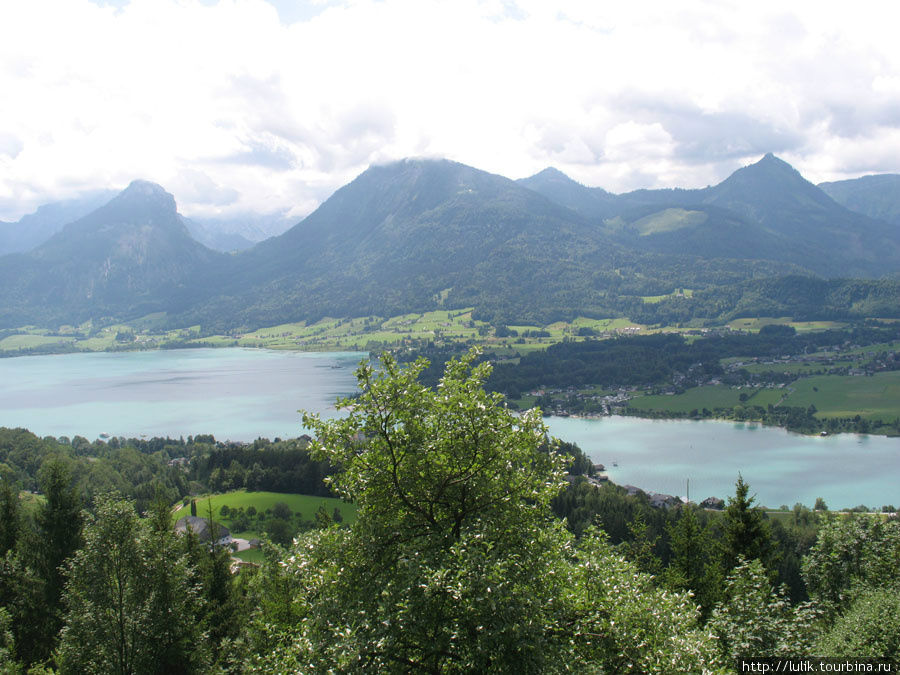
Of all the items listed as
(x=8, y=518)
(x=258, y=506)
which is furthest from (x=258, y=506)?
(x=8, y=518)

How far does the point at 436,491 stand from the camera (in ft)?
25.4

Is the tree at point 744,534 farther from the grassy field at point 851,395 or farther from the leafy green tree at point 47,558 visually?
the grassy field at point 851,395

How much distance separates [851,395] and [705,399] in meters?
23.2

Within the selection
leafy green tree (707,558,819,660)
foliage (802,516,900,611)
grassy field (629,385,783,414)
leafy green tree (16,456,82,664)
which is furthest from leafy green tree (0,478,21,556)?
grassy field (629,385,783,414)

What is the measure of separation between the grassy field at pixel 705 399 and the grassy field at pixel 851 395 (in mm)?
3962

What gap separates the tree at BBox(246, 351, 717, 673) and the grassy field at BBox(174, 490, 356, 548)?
45.1 m

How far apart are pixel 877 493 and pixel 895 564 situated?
51545 millimetres

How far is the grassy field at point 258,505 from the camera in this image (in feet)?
170

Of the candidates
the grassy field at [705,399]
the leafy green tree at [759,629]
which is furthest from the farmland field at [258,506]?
the grassy field at [705,399]

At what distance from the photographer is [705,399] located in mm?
108188

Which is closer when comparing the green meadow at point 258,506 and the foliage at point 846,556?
the foliage at point 846,556

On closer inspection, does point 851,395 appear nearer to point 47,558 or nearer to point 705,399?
point 705,399

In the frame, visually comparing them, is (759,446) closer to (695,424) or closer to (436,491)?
(695,424)

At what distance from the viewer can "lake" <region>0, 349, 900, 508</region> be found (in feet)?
215
